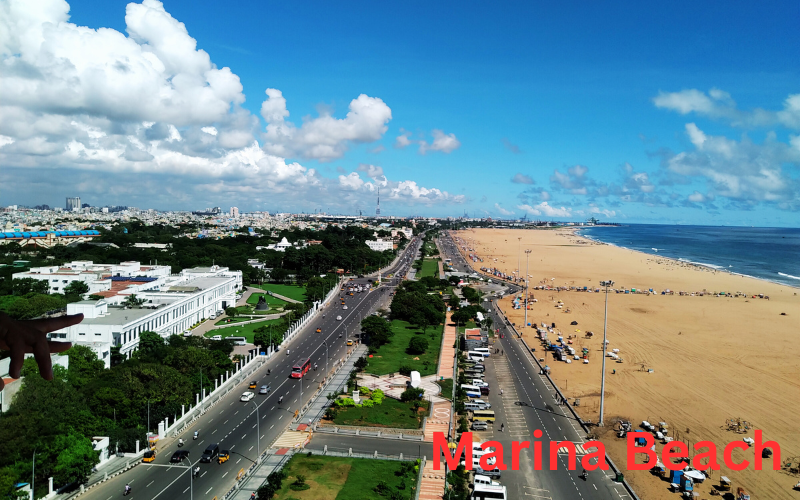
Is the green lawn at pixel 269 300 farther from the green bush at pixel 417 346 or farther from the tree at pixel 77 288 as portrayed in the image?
the green bush at pixel 417 346

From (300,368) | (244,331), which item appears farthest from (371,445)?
(244,331)

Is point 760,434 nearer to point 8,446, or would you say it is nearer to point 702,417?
point 702,417

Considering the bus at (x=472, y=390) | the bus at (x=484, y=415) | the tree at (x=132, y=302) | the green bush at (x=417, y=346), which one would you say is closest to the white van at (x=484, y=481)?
the bus at (x=484, y=415)

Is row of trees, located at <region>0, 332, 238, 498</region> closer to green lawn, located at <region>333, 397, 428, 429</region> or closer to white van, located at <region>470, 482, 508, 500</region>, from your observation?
green lawn, located at <region>333, 397, 428, 429</region>

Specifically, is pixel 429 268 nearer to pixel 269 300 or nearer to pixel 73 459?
pixel 269 300

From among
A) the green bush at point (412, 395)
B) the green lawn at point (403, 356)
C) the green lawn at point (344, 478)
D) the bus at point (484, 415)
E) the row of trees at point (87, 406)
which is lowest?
the green lawn at point (344, 478)

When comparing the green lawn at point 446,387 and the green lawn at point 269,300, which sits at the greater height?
the green lawn at point 269,300
